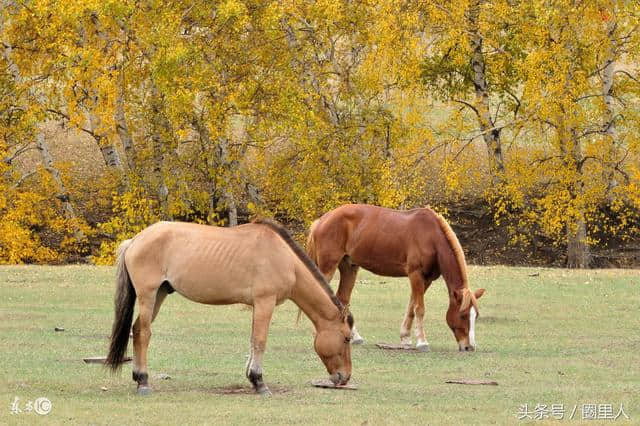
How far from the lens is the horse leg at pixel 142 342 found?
12.6m

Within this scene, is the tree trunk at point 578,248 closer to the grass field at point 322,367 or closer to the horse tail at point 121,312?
the grass field at point 322,367

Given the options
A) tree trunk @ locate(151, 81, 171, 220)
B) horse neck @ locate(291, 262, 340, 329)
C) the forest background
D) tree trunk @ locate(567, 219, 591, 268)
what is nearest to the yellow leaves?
the forest background

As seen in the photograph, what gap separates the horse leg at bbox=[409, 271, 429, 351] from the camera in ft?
58.0

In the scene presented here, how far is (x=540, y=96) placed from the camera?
37000 mm

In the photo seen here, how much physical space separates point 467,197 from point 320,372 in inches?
1427

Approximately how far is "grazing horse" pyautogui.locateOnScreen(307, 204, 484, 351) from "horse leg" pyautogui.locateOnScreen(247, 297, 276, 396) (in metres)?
5.02

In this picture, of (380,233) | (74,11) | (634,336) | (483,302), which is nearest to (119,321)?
(380,233)

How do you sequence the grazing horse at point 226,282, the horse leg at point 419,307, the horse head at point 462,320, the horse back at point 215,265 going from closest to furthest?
the grazing horse at point 226,282 < the horse back at point 215,265 < the horse head at point 462,320 < the horse leg at point 419,307

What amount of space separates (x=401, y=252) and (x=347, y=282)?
1.06 metres

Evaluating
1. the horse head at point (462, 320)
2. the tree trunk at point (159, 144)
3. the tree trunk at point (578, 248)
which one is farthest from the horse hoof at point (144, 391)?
the tree trunk at point (578, 248)

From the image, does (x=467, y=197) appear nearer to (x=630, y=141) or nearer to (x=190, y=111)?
(x=630, y=141)

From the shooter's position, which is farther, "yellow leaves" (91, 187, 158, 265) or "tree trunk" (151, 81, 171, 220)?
"tree trunk" (151, 81, 171, 220)

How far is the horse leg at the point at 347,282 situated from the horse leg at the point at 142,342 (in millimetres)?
6086

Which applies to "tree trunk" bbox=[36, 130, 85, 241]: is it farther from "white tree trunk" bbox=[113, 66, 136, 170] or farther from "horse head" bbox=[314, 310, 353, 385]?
"horse head" bbox=[314, 310, 353, 385]
